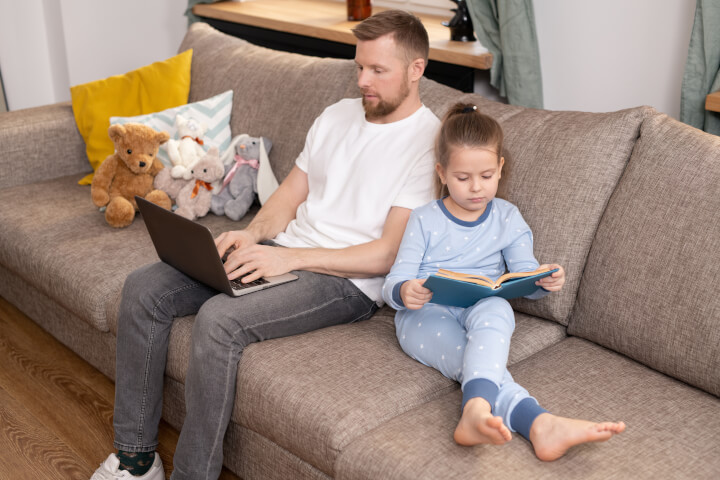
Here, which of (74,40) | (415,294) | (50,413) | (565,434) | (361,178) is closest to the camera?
(565,434)

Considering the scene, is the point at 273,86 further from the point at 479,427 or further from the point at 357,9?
the point at 479,427

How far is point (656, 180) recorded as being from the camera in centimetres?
176

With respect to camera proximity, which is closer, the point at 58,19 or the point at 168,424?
the point at 168,424

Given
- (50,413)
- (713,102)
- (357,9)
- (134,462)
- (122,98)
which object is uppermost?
(357,9)

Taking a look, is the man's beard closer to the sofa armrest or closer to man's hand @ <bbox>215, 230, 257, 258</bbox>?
man's hand @ <bbox>215, 230, 257, 258</bbox>

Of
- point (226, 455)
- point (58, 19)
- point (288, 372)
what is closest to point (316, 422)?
point (288, 372)

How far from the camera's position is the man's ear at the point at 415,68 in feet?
6.56

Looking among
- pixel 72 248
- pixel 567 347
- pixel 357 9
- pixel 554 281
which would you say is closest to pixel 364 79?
pixel 554 281

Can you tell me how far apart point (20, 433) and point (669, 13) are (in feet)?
7.16

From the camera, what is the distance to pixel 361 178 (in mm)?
2035

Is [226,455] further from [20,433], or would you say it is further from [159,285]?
[20,433]

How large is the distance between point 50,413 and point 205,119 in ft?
3.60

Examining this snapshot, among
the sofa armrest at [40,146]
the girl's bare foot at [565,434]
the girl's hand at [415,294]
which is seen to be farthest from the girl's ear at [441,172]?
the sofa armrest at [40,146]

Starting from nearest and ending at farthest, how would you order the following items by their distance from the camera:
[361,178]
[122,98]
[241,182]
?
[361,178] < [241,182] < [122,98]
